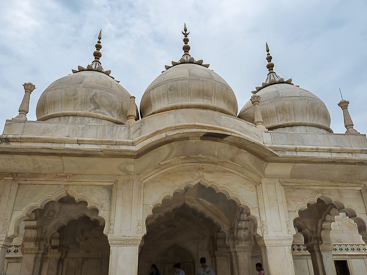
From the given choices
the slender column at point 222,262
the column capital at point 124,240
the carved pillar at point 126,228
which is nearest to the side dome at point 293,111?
the slender column at point 222,262

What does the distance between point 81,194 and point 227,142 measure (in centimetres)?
332

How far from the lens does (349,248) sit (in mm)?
13000

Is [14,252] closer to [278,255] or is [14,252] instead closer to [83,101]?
[83,101]

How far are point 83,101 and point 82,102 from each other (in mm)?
40

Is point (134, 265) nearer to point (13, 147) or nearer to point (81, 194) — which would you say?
point (81, 194)

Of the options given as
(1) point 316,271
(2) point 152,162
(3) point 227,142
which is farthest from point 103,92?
(1) point 316,271

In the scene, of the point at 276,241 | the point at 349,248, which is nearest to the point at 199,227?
the point at 276,241

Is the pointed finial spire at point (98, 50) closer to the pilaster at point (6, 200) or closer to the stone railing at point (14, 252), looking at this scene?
the pilaster at point (6, 200)

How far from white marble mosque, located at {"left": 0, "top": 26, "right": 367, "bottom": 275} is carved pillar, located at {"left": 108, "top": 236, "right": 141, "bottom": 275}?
0.02 metres

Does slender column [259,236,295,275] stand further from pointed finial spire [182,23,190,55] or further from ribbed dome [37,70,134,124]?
pointed finial spire [182,23,190,55]

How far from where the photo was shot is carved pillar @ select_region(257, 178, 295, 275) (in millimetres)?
6320

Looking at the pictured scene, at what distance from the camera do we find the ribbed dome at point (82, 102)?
888 centimetres

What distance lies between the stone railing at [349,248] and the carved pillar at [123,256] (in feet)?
32.7

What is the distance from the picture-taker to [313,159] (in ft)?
22.8
